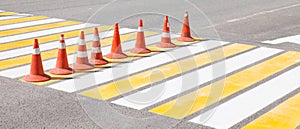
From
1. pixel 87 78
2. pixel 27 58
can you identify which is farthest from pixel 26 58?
pixel 87 78

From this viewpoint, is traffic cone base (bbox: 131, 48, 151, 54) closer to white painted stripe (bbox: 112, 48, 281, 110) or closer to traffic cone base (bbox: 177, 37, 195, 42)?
traffic cone base (bbox: 177, 37, 195, 42)

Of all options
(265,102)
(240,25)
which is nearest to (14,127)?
(265,102)

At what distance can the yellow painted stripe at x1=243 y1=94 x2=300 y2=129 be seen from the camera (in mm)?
5660

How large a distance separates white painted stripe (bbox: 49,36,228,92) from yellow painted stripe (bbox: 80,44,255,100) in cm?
15

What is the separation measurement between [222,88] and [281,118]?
148 cm

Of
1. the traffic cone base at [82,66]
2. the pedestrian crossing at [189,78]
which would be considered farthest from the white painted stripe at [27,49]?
the traffic cone base at [82,66]

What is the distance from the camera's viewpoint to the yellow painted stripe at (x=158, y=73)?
22.5ft

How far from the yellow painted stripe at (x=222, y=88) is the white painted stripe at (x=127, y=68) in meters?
1.23

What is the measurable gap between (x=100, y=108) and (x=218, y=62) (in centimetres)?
318

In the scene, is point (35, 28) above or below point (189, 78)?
above

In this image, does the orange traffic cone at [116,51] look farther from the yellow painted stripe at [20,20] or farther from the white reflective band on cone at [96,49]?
the yellow painted stripe at [20,20]

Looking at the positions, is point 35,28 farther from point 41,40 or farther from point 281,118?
point 281,118

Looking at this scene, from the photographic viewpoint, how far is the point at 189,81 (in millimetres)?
7828

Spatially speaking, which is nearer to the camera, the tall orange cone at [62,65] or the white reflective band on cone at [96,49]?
the tall orange cone at [62,65]
